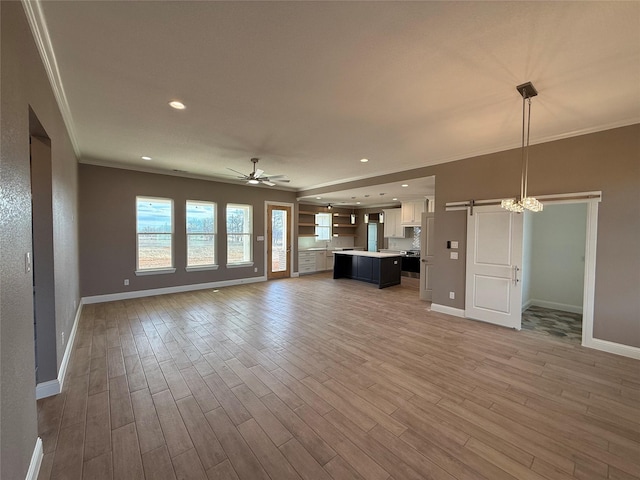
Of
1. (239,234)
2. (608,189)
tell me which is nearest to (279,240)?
(239,234)

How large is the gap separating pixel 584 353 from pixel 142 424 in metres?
4.83

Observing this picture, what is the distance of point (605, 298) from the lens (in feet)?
10.8

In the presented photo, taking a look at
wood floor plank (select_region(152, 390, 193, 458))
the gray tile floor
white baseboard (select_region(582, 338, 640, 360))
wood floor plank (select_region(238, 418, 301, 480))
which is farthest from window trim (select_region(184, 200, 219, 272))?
white baseboard (select_region(582, 338, 640, 360))

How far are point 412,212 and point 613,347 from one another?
18.3 feet

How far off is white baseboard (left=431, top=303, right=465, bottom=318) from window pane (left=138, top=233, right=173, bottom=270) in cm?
586

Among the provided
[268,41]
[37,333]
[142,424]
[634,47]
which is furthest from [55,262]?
[634,47]

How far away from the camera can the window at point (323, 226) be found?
398 inches

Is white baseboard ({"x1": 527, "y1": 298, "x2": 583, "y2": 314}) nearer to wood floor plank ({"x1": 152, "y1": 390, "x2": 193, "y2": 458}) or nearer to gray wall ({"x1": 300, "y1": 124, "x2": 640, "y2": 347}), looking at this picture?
gray wall ({"x1": 300, "y1": 124, "x2": 640, "y2": 347})

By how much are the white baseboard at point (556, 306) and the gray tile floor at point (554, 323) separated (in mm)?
114

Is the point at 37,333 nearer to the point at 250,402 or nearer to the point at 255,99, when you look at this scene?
the point at 250,402

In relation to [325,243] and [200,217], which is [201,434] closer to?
[200,217]

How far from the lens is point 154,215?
596 cm

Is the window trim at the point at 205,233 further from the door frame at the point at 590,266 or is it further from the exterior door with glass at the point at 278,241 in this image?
the door frame at the point at 590,266

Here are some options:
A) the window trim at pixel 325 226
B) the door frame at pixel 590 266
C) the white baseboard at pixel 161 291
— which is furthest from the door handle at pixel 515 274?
the window trim at pixel 325 226
